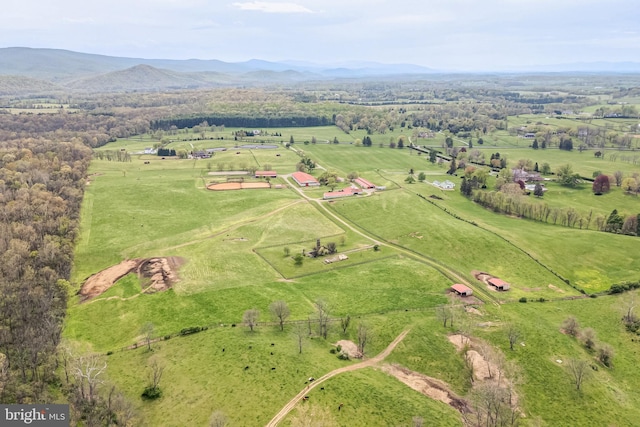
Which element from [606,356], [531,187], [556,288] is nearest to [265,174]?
[531,187]

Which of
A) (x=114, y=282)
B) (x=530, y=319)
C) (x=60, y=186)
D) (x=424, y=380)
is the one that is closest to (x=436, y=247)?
(x=530, y=319)

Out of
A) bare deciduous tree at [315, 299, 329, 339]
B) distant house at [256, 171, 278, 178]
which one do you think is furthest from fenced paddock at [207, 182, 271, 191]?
bare deciduous tree at [315, 299, 329, 339]

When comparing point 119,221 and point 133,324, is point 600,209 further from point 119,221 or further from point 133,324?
point 119,221

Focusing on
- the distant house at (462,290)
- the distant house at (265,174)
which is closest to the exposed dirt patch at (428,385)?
the distant house at (462,290)

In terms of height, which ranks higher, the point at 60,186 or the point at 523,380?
the point at 60,186

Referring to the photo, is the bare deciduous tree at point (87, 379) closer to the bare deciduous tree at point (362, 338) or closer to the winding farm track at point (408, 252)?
the bare deciduous tree at point (362, 338)

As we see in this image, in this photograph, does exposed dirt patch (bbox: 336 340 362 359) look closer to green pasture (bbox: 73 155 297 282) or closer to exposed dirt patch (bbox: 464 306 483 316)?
exposed dirt patch (bbox: 464 306 483 316)

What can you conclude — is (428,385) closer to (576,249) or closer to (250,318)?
(250,318)
